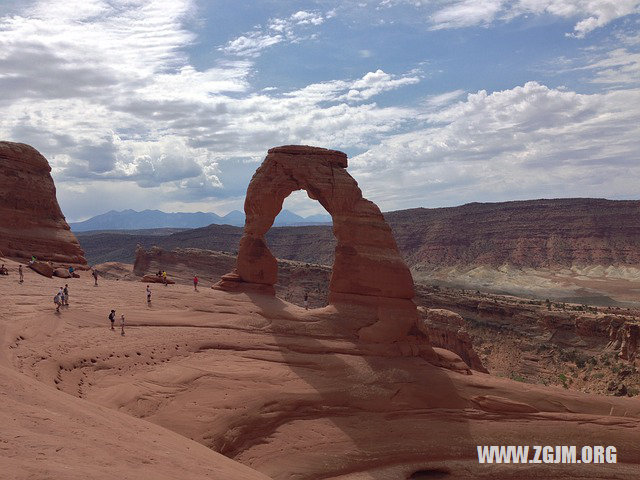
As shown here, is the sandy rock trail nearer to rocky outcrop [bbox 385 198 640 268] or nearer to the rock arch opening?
the rock arch opening

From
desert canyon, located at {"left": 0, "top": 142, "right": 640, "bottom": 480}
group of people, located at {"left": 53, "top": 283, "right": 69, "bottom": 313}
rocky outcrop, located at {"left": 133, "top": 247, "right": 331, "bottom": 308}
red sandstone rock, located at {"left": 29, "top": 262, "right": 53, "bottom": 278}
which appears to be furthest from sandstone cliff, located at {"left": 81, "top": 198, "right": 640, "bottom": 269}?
group of people, located at {"left": 53, "top": 283, "right": 69, "bottom": 313}

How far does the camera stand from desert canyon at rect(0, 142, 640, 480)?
1206 cm

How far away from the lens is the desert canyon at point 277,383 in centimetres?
1206

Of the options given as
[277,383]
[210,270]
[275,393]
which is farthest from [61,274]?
[210,270]

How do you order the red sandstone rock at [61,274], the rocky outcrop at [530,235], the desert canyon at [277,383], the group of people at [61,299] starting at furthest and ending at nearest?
the rocky outcrop at [530,235], the red sandstone rock at [61,274], the group of people at [61,299], the desert canyon at [277,383]

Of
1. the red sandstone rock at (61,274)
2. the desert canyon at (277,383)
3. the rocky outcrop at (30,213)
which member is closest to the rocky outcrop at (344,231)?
the desert canyon at (277,383)

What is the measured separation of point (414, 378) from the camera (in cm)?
2208

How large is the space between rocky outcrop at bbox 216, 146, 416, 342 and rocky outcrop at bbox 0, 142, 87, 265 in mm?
17357

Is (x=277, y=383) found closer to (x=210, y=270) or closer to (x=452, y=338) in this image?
(x=452, y=338)

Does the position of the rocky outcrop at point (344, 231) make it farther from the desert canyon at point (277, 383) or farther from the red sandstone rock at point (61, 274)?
the red sandstone rock at point (61, 274)

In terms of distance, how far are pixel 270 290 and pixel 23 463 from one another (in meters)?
20.0

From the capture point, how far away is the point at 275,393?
62.2 ft

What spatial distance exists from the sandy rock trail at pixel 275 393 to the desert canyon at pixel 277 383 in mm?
61

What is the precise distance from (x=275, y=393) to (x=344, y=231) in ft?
29.7
